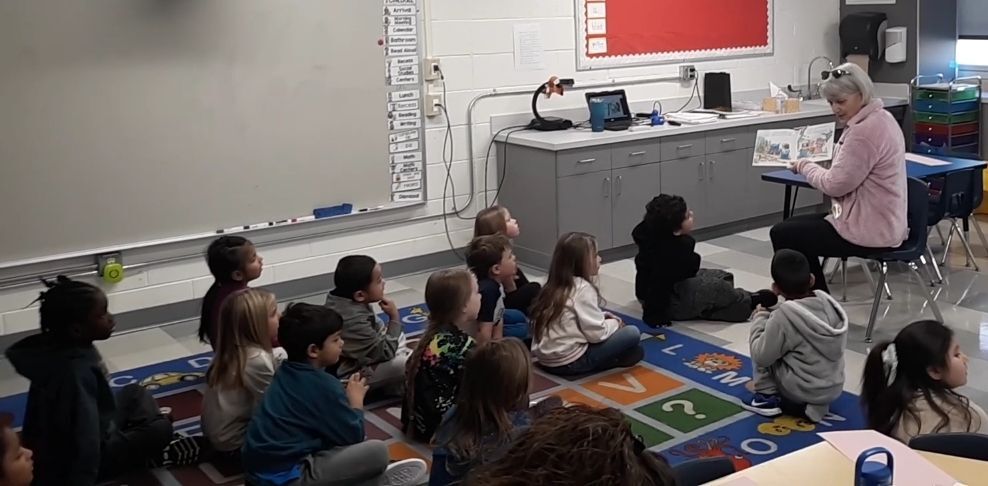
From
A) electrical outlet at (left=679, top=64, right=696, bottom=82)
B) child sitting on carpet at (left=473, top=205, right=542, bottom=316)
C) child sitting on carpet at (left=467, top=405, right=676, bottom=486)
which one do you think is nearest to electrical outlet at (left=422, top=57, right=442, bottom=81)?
child sitting on carpet at (left=473, top=205, right=542, bottom=316)

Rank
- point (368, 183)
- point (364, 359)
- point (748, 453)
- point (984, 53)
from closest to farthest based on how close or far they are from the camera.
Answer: point (748, 453) < point (364, 359) < point (368, 183) < point (984, 53)

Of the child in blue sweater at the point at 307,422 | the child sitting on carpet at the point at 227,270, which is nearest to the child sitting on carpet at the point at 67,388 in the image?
the child in blue sweater at the point at 307,422

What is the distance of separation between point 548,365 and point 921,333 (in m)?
A: 1.89

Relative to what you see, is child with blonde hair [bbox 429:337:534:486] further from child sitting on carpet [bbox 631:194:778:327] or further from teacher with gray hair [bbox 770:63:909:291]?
teacher with gray hair [bbox 770:63:909:291]

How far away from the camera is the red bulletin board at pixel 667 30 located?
275 inches

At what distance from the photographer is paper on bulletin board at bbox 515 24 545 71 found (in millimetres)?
6648

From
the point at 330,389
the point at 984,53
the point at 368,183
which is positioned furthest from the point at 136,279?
the point at 984,53

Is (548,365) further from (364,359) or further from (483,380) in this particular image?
(483,380)

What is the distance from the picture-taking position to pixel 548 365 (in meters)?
4.60

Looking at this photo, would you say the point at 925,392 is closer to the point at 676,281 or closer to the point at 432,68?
the point at 676,281

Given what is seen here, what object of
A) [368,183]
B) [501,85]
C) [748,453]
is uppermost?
[501,85]

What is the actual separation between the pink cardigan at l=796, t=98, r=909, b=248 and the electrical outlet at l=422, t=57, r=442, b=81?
2.46 meters

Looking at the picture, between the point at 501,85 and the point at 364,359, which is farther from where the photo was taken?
the point at 501,85

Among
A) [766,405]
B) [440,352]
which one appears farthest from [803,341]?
[440,352]
